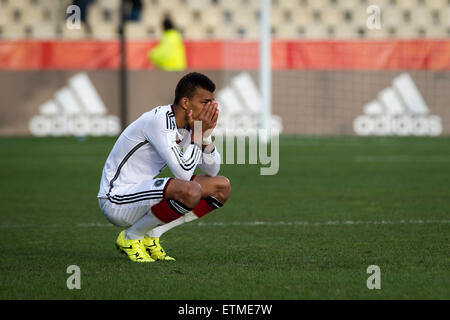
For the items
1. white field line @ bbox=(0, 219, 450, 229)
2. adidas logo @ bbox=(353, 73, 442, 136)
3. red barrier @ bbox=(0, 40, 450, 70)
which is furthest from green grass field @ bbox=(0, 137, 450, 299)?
red barrier @ bbox=(0, 40, 450, 70)

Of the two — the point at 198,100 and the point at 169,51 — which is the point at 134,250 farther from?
the point at 169,51

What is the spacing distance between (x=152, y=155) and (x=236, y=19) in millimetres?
15525

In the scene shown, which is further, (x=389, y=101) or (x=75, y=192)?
(x=389, y=101)

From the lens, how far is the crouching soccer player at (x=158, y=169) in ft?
17.0

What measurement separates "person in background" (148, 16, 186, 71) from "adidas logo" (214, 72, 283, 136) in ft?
3.56

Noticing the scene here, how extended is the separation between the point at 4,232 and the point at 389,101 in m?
11.4

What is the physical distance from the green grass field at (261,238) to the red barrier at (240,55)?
17.1ft

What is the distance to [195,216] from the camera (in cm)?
554

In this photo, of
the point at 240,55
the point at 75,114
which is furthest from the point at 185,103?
the point at 240,55

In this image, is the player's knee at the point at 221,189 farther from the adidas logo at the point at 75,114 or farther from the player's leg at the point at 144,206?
the adidas logo at the point at 75,114

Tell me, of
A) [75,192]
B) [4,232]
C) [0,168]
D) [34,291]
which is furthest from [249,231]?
[0,168]

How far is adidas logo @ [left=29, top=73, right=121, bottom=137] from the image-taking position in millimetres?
16969

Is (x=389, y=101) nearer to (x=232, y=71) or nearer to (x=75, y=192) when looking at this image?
(x=232, y=71)

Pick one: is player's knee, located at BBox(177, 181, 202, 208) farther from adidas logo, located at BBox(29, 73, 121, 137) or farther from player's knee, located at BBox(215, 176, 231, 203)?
adidas logo, located at BBox(29, 73, 121, 137)
